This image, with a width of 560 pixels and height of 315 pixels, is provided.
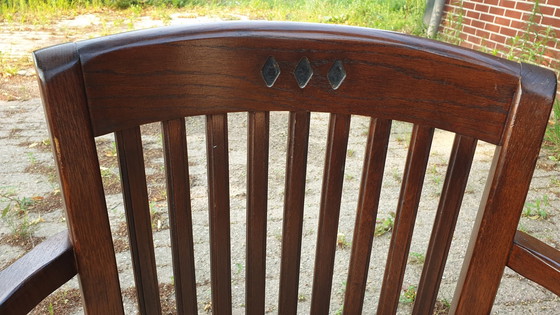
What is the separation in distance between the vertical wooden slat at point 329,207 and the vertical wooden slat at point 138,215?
11.9 inches

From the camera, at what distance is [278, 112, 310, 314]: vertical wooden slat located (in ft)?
2.86

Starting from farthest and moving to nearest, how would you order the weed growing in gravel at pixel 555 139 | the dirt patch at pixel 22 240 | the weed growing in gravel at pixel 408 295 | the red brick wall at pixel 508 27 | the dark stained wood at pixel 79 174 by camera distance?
1. the red brick wall at pixel 508 27
2. the weed growing in gravel at pixel 555 139
3. the dirt patch at pixel 22 240
4. the weed growing in gravel at pixel 408 295
5. the dark stained wood at pixel 79 174

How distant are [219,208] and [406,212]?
338 mm

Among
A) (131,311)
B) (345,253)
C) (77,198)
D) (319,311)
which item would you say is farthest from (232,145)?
(77,198)

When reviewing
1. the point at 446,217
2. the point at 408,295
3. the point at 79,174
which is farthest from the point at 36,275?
the point at 408,295

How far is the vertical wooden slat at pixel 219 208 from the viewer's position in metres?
0.84

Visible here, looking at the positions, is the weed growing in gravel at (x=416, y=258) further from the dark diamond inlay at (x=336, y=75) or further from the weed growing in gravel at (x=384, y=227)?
the dark diamond inlay at (x=336, y=75)

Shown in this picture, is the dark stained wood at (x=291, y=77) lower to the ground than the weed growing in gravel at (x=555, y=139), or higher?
higher

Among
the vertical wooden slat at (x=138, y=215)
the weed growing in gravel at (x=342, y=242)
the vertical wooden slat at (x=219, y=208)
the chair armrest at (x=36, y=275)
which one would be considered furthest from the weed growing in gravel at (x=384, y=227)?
the chair armrest at (x=36, y=275)

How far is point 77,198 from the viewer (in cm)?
75

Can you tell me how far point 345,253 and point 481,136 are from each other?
1.60 m

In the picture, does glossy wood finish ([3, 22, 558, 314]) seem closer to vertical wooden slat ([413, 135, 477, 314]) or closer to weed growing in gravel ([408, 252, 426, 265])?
vertical wooden slat ([413, 135, 477, 314])

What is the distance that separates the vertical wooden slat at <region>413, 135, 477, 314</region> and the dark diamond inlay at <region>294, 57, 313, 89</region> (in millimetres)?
278

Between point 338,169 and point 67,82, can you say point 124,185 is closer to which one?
point 67,82
